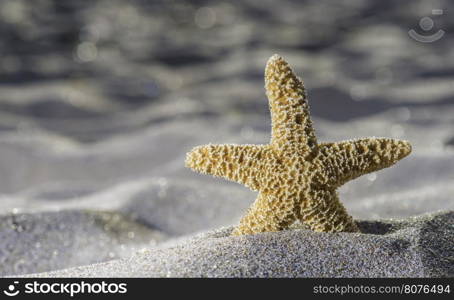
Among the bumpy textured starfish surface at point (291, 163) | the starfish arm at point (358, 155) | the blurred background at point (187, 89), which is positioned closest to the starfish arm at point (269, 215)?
the bumpy textured starfish surface at point (291, 163)

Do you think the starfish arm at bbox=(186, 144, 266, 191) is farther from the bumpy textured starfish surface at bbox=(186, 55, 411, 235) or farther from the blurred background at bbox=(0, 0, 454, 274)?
the blurred background at bbox=(0, 0, 454, 274)

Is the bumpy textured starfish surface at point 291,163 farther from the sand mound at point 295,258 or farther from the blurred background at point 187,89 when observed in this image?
the blurred background at point 187,89

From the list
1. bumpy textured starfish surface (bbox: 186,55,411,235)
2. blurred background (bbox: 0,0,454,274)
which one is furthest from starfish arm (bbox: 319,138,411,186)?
blurred background (bbox: 0,0,454,274)

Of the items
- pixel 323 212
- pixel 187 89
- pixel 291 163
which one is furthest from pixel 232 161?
pixel 187 89

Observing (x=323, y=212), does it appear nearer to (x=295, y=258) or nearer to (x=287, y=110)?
(x=295, y=258)

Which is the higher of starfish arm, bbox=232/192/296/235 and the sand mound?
starfish arm, bbox=232/192/296/235

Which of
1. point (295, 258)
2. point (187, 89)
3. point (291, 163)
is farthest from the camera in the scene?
point (187, 89)

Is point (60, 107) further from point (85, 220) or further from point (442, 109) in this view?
point (442, 109)
